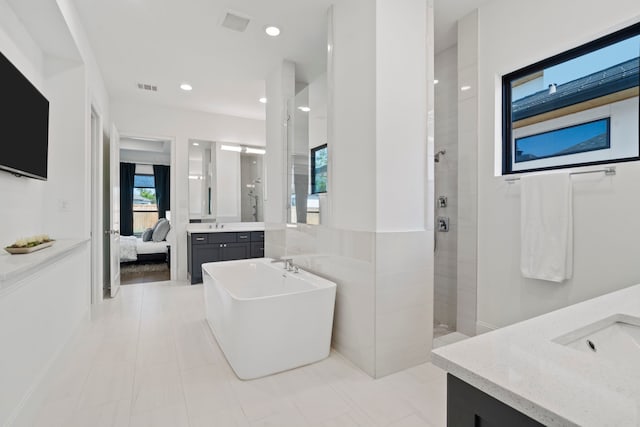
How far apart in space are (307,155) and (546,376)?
9.24ft

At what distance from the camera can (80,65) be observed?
2852 mm

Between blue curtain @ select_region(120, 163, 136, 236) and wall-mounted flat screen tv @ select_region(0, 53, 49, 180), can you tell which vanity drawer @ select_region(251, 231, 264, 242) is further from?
blue curtain @ select_region(120, 163, 136, 236)

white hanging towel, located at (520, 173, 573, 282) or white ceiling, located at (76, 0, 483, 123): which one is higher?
white ceiling, located at (76, 0, 483, 123)

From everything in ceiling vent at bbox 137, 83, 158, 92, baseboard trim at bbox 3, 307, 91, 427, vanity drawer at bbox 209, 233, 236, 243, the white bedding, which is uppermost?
ceiling vent at bbox 137, 83, 158, 92

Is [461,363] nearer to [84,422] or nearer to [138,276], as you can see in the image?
[84,422]

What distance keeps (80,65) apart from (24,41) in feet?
1.81

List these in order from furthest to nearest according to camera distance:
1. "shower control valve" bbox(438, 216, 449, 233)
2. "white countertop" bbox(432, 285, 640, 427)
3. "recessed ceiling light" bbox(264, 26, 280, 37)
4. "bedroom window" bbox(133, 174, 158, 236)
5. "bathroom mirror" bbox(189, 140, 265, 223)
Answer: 1. "bedroom window" bbox(133, 174, 158, 236)
2. "bathroom mirror" bbox(189, 140, 265, 223)
3. "shower control valve" bbox(438, 216, 449, 233)
4. "recessed ceiling light" bbox(264, 26, 280, 37)
5. "white countertop" bbox(432, 285, 640, 427)

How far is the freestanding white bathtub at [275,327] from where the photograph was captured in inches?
79.9

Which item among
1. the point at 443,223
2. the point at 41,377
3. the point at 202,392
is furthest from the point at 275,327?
the point at 443,223

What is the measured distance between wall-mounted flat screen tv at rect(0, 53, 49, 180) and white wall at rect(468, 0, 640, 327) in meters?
3.25

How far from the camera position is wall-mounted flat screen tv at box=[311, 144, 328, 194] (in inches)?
114

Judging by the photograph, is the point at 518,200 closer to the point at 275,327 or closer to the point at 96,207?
the point at 275,327

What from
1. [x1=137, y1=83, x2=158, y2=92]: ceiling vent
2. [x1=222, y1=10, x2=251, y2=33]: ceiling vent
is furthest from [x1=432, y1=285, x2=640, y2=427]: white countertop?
[x1=137, y1=83, x2=158, y2=92]: ceiling vent

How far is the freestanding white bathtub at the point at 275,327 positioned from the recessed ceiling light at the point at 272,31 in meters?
2.24
